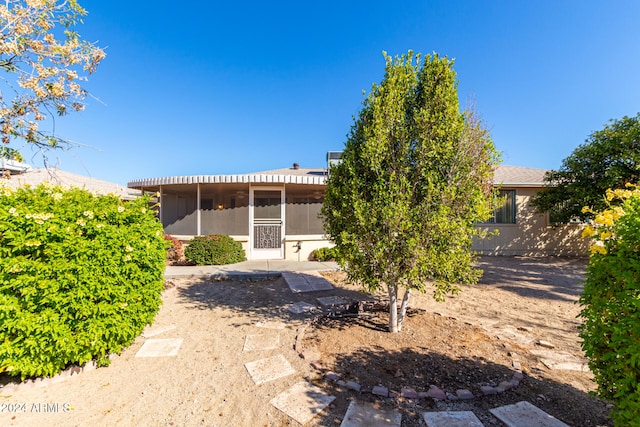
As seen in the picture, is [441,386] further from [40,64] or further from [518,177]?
[518,177]

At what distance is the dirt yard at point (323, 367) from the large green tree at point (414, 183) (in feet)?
2.75

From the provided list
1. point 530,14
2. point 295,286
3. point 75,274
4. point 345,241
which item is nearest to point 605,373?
point 345,241

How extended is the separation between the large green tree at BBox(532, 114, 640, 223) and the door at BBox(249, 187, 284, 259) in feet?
35.1

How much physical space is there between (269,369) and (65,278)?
88.8 inches

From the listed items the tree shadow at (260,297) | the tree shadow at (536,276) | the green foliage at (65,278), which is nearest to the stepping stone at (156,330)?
the green foliage at (65,278)

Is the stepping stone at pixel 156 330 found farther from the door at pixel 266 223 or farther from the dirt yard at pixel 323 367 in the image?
the door at pixel 266 223

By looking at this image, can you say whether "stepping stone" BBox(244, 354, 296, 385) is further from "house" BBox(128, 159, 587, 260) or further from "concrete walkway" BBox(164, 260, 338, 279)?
"house" BBox(128, 159, 587, 260)

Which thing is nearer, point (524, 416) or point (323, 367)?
point (524, 416)

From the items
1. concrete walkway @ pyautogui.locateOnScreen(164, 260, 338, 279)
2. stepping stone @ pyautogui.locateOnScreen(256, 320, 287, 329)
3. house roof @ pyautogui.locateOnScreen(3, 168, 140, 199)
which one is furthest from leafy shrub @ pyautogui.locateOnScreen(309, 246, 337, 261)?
house roof @ pyautogui.locateOnScreen(3, 168, 140, 199)

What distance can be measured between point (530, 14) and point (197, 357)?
32.3ft

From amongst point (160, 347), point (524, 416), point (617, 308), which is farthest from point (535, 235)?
point (160, 347)

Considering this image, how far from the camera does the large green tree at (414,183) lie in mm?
3232

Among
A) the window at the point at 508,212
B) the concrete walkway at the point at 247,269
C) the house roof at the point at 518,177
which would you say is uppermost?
the house roof at the point at 518,177

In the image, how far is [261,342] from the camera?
3.60 meters
